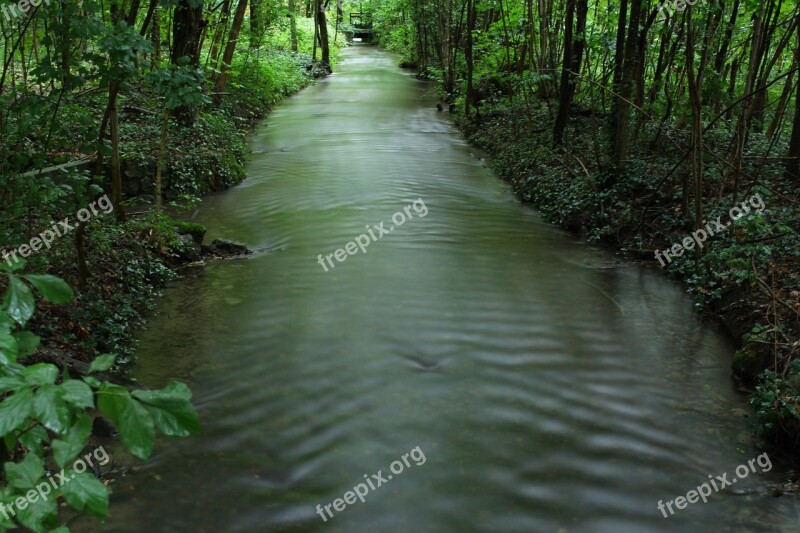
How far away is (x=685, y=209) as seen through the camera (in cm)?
881

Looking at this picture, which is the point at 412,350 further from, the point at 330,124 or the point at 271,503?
the point at 330,124

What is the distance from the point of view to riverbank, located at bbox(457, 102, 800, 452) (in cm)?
558

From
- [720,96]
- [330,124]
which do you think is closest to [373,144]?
[330,124]

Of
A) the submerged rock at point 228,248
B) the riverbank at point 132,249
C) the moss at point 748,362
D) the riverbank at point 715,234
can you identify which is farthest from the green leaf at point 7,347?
the submerged rock at point 228,248

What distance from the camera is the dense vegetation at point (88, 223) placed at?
1856 mm

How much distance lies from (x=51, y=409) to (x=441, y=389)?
14.5ft

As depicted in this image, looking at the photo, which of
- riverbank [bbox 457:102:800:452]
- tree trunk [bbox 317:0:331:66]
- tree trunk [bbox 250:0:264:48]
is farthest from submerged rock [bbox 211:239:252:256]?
tree trunk [bbox 317:0:331:66]

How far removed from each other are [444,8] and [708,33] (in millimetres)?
19442

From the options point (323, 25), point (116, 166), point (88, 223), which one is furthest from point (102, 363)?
point (323, 25)

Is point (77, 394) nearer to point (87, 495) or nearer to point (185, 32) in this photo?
point (87, 495)

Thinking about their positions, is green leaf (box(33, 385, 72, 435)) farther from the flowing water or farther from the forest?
the flowing water

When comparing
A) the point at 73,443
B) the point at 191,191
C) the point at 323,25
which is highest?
the point at 323,25

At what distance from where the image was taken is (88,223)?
723 centimetres

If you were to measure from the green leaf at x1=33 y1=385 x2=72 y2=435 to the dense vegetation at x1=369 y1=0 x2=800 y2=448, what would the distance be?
4.93 m
